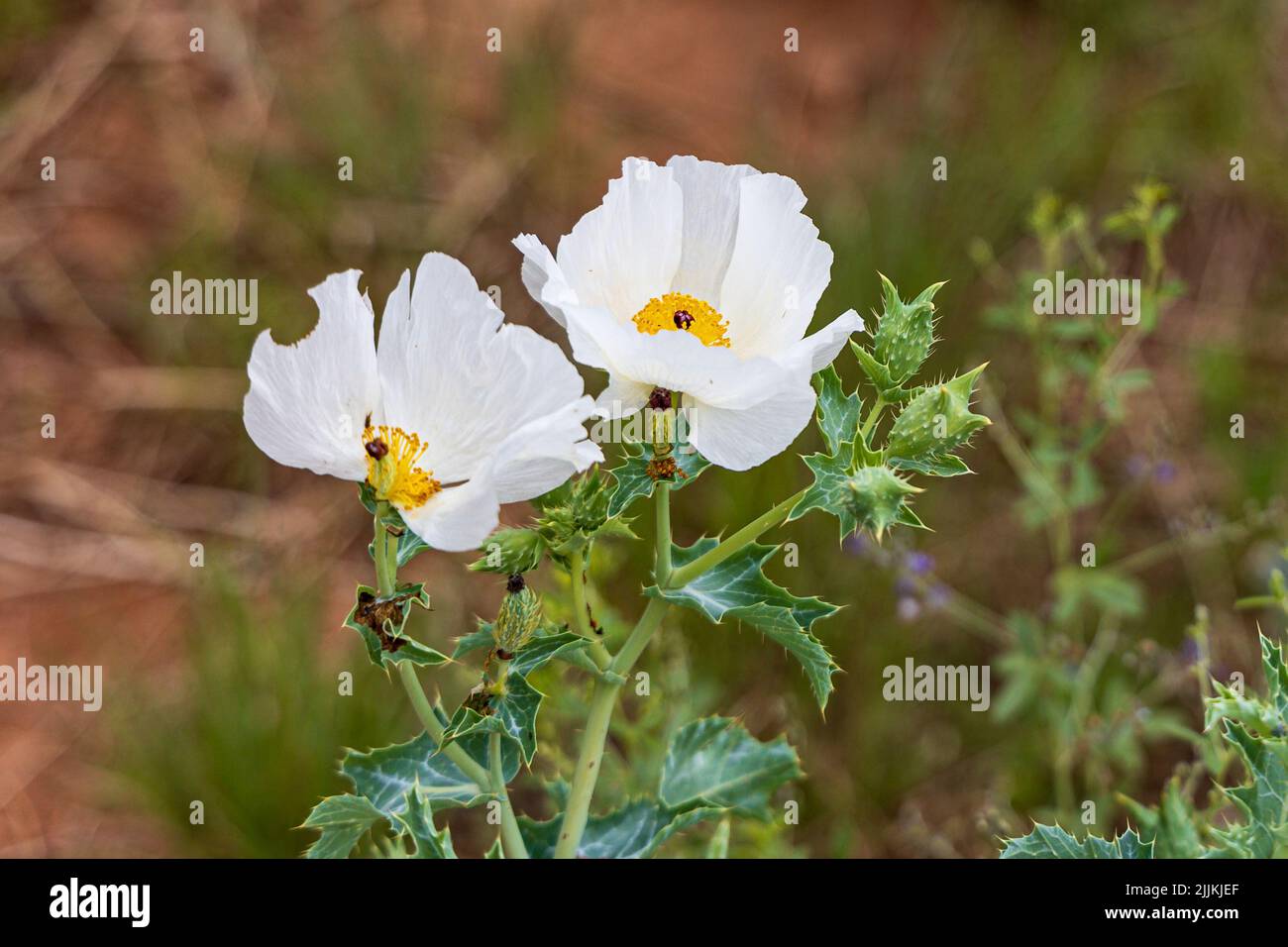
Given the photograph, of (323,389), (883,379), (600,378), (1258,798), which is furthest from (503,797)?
(600,378)

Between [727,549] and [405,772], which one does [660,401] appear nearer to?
[727,549]

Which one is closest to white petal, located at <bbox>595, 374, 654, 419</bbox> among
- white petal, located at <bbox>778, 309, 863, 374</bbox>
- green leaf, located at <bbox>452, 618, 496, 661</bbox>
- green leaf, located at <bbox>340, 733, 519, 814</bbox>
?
white petal, located at <bbox>778, 309, 863, 374</bbox>

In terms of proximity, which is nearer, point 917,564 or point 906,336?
point 906,336

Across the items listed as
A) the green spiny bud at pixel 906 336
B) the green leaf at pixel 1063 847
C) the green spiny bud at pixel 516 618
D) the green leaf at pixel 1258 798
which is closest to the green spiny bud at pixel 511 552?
the green spiny bud at pixel 516 618

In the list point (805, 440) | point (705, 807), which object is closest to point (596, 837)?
point (705, 807)

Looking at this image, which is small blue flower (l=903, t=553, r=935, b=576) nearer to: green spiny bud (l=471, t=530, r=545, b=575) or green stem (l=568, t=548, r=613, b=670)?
green stem (l=568, t=548, r=613, b=670)

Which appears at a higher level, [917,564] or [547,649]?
[917,564]

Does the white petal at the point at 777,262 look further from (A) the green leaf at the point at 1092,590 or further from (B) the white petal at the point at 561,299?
(A) the green leaf at the point at 1092,590
